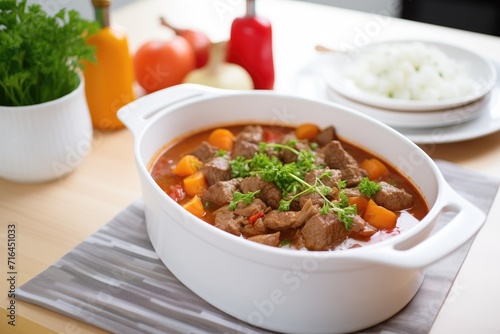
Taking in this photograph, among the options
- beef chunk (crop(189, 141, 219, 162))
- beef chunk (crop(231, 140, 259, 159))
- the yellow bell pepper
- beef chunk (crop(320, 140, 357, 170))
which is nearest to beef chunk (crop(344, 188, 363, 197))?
beef chunk (crop(320, 140, 357, 170))

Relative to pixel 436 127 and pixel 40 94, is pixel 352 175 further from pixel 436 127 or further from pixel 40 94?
pixel 40 94

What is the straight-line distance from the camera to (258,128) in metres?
2.08

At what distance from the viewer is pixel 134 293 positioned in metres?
1.58

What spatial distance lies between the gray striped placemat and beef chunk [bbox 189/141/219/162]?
304 mm

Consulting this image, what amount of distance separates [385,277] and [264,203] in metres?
0.43

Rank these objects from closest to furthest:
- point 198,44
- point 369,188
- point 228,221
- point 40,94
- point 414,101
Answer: point 228,221
point 369,188
point 40,94
point 414,101
point 198,44

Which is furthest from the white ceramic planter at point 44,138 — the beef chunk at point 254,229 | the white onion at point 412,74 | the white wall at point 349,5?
the white wall at point 349,5

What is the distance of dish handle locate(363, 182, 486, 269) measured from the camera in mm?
1252

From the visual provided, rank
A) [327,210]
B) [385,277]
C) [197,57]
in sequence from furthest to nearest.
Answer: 1. [197,57]
2. [327,210]
3. [385,277]

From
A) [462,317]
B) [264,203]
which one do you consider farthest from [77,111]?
[462,317]

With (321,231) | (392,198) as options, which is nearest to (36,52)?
(321,231)

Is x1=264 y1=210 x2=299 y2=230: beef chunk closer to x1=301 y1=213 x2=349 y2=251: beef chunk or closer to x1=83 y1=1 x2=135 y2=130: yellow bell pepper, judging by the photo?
x1=301 y1=213 x2=349 y2=251: beef chunk

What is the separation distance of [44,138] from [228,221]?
720mm

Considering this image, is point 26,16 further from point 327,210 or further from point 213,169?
point 327,210
